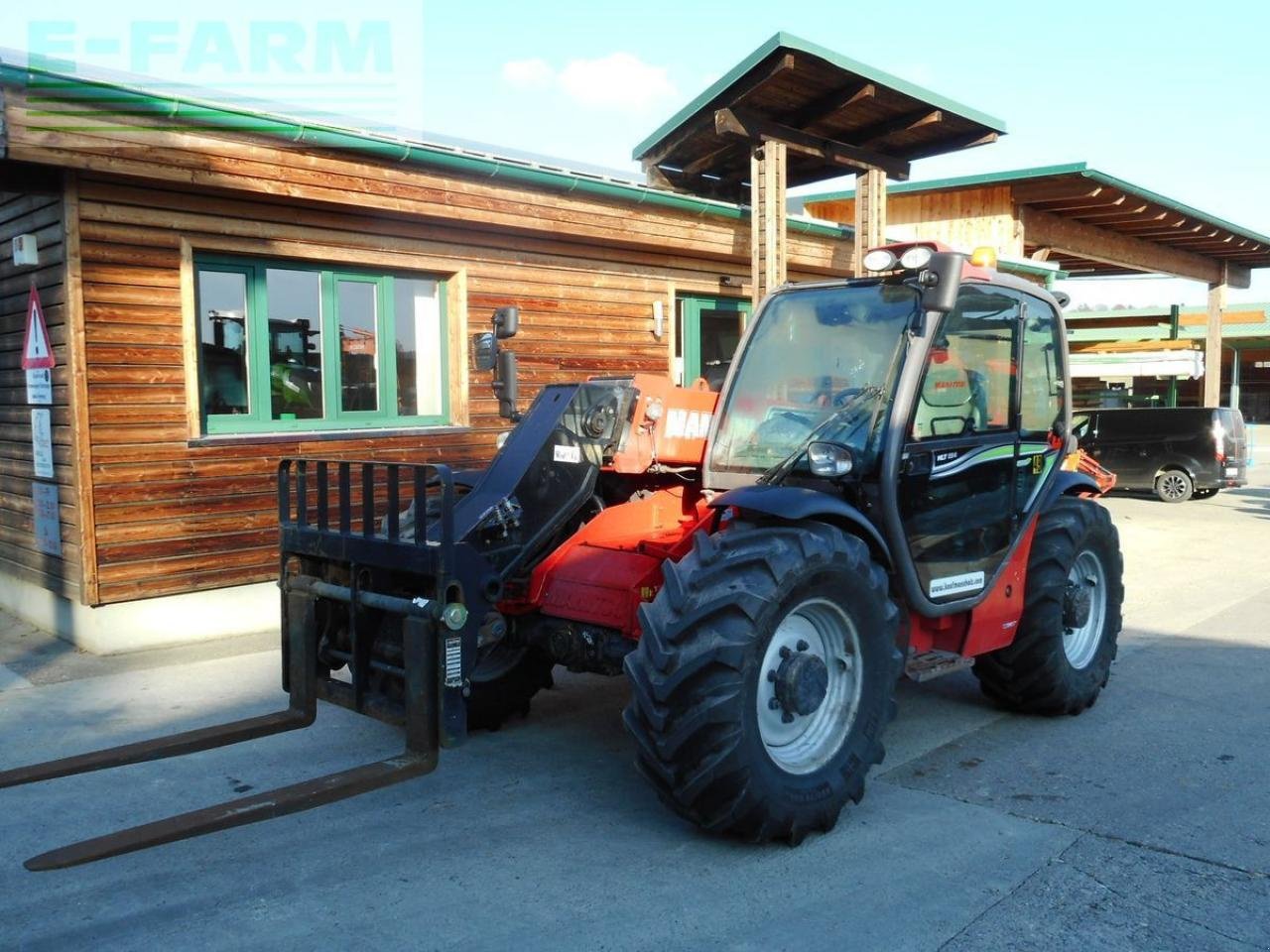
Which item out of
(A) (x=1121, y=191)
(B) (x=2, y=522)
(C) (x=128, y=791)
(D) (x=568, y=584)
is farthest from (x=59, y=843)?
(A) (x=1121, y=191)

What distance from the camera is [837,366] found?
4906 mm

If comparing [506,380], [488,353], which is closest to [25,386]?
[488,353]

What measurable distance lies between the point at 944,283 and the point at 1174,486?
1563cm

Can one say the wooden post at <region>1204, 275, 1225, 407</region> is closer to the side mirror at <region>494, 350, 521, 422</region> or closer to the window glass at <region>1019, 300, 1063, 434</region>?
the window glass at <region>1019, 300, 1063, 434</region>

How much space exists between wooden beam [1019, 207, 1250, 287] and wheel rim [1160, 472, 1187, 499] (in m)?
3.72

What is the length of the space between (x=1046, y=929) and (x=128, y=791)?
3.88m

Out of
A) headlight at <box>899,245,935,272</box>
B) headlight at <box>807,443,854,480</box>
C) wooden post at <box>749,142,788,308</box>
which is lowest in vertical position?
headlight at <box>807,443,854,480</box>

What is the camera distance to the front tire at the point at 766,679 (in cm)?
374

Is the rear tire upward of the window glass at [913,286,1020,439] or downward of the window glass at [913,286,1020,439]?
downward

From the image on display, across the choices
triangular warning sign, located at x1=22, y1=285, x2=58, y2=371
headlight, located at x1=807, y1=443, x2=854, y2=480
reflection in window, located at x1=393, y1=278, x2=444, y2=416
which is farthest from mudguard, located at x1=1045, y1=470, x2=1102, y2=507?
triangular warning sign, located at x1=22, y1=285, x2=58, y2=371

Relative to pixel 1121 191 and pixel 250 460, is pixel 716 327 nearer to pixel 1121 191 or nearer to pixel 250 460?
pixel 250 460

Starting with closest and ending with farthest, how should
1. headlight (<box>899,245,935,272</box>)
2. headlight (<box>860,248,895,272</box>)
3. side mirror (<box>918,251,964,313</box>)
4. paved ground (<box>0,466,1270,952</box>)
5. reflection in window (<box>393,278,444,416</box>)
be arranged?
1. paved ground (<box>0,466,1270,952</box>)
2. side mirror (<box>918,251,964,313</box>)
3. headlight (<box>899,245,935,272</box>)
4. headlight (<box>860,248,895,272</box>)
5. reflection in window (<box>393,278,444,416</box>)

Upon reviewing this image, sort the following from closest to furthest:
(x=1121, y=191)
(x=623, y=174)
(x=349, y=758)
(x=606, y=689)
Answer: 1. (x=349, y=758)
2. (x=606, y=689)
3. (x=623, y=174)
4. (x=1121, y=191)

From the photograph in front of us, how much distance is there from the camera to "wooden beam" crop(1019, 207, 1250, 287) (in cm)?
1617
